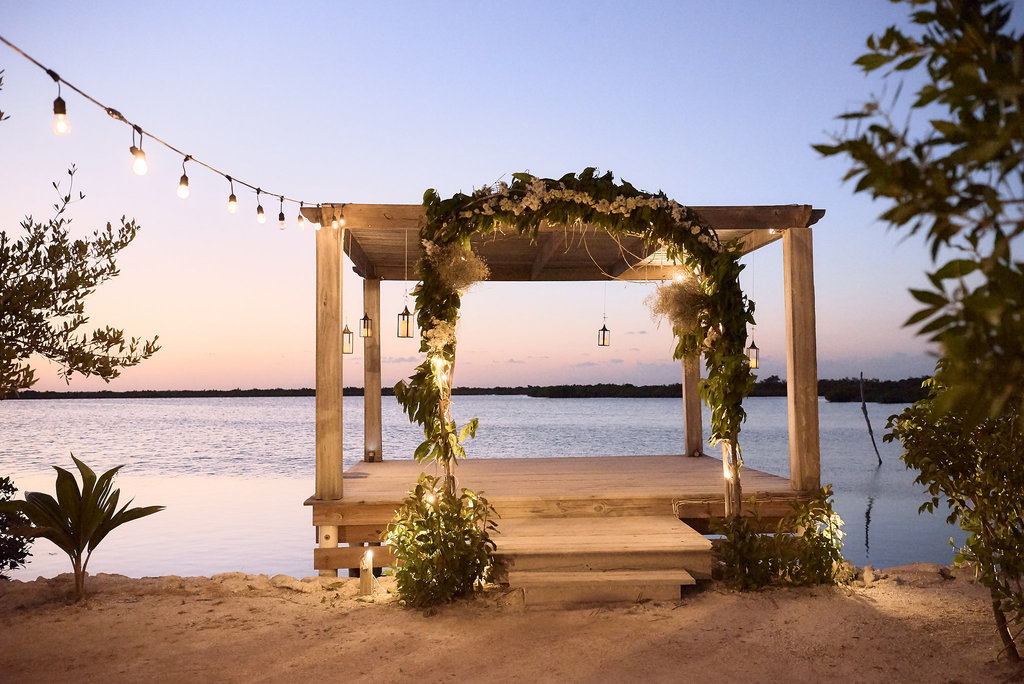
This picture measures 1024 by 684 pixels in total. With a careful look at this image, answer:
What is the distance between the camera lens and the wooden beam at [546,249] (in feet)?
22.8

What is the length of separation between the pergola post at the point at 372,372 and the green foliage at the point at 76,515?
4240mm

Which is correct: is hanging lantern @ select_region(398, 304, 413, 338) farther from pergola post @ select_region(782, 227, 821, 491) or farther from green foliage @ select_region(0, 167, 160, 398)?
pergola post @ select_region(782, 227, 821, 491)

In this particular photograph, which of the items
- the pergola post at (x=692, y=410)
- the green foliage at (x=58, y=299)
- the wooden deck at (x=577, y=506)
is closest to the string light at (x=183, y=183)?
the green foliage at (x=58, y=299)

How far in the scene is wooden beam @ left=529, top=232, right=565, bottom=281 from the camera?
274 inches

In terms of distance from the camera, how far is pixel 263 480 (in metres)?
15.6

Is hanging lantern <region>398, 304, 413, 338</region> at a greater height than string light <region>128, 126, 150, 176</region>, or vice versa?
string light <region>128, 126, 150, 176</region>

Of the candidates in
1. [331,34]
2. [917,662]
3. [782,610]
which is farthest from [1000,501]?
[331,34]

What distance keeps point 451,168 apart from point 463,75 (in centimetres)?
444

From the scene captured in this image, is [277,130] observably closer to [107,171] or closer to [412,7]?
[107,171]

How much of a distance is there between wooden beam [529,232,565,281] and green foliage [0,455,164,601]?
4232mm

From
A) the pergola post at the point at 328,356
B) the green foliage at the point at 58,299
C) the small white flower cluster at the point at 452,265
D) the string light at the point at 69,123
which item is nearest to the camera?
the string light at the point at 69,123

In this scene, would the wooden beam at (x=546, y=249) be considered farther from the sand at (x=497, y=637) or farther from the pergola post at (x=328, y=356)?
the sand at (x=497, y=637)

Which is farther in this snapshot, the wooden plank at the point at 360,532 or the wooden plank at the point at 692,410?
the wooden plank at the point at 692,410

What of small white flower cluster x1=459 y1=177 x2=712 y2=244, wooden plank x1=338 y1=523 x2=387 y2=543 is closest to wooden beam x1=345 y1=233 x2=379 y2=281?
small white flower cluster x1=459 y1=177 x2=712 y2=244
